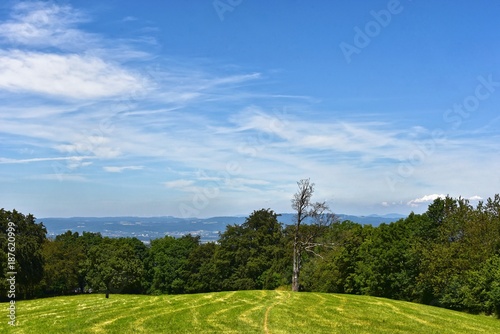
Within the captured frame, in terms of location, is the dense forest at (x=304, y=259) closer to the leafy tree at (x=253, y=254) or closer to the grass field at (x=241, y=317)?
the leafy tree at (x=253, y=254)

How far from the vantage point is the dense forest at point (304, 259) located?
56.1 metres

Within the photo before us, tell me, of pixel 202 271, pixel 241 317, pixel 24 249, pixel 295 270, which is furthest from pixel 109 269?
pixel 241 317

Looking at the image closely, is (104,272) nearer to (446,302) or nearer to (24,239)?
(24,239)

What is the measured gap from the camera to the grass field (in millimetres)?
25875

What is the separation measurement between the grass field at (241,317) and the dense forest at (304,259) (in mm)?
18217

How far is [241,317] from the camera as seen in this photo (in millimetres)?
28812

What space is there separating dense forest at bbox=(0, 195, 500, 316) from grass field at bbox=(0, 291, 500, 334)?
18217mm

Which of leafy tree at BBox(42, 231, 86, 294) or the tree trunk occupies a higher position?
the tree trunk

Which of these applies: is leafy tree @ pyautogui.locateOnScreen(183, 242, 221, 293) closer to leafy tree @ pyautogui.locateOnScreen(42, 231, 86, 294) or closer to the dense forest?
the dense forest

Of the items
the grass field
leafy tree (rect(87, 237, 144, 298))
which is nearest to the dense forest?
leafy tree (rect(87, 237, 144, 298))

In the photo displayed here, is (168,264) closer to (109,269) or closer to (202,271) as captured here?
(202,271)

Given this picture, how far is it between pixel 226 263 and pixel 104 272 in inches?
1515

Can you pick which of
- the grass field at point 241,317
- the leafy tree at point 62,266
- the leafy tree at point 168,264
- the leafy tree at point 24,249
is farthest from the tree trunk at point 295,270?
the leafy tree at point 62,266

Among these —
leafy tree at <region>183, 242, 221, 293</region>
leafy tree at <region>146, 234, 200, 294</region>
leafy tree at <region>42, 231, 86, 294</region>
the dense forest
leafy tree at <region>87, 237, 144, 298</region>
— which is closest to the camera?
the dense forest
